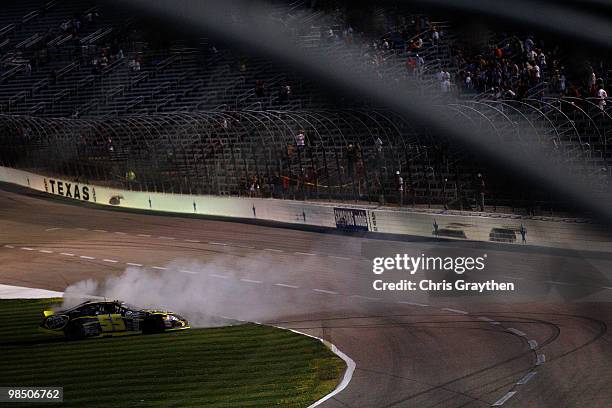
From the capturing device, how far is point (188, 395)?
1275cm

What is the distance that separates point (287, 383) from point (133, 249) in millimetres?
18313

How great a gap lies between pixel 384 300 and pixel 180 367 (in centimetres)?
744

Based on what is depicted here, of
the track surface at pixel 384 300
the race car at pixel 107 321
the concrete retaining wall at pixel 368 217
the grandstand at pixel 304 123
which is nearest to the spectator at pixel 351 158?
the grandstand at pixel 304 123

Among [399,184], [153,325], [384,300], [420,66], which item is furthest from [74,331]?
[420,66]

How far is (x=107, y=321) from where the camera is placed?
18.0 m

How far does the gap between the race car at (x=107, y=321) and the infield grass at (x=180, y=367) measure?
0.72ft

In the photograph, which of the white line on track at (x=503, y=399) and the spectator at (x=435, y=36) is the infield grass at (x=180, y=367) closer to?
the white line on track at (x=503, y=399)

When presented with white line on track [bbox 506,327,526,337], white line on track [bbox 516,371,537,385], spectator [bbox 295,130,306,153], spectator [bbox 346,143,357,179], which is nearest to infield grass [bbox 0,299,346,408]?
white line on track [bbox 516,371,537,385]

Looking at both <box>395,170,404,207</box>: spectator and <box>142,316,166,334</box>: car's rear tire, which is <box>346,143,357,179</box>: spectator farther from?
<box>142,316,166,334</box>: car's rear tire

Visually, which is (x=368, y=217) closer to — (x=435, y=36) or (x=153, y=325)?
(x=435, y=36)

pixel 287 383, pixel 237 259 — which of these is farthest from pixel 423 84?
pixel 287 383

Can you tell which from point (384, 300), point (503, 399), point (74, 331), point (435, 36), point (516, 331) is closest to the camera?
point (503, 399)

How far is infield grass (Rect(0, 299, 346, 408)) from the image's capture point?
12.7m

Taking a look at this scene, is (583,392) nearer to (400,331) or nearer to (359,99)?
(400,331)
